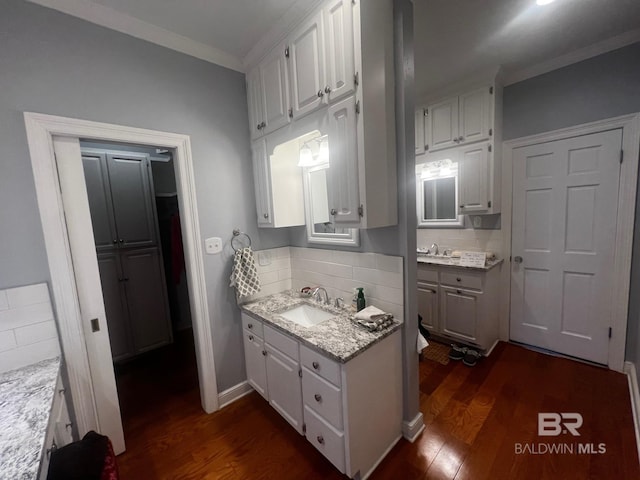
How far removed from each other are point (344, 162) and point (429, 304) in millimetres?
2130

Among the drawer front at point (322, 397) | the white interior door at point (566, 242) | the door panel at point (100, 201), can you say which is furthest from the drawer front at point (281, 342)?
the white interior door at point (566, 242)

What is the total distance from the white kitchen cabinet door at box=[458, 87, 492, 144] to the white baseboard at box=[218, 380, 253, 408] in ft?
10.3

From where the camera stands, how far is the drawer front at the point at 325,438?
1.35 m

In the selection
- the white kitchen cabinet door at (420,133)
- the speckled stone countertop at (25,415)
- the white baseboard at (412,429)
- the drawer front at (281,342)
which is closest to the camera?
the speckled stone countertop at (25,415)

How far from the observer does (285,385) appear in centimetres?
170

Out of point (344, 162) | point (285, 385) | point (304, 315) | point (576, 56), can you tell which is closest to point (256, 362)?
point (285, 385)

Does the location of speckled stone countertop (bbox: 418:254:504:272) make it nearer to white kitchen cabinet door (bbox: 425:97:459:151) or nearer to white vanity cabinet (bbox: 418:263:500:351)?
white vanity cabinet (bbox: 418:263:500:351)

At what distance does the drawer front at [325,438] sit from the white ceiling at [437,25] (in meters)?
2.37

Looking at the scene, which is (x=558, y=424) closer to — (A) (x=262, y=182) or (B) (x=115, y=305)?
(A) (x=262, y=182)

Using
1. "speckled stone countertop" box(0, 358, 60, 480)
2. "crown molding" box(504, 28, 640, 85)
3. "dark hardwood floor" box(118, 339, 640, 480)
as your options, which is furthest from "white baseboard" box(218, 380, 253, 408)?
"crown molding" box(504, 28, 640, 85)

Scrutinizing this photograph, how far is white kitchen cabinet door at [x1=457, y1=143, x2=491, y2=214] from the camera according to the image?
2549 mm

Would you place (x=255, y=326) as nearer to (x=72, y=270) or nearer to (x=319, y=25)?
(x=72, y=270)

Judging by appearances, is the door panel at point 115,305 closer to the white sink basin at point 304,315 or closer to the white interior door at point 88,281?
the white interior door at point 88,281

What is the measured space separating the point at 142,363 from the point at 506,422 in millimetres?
3344
